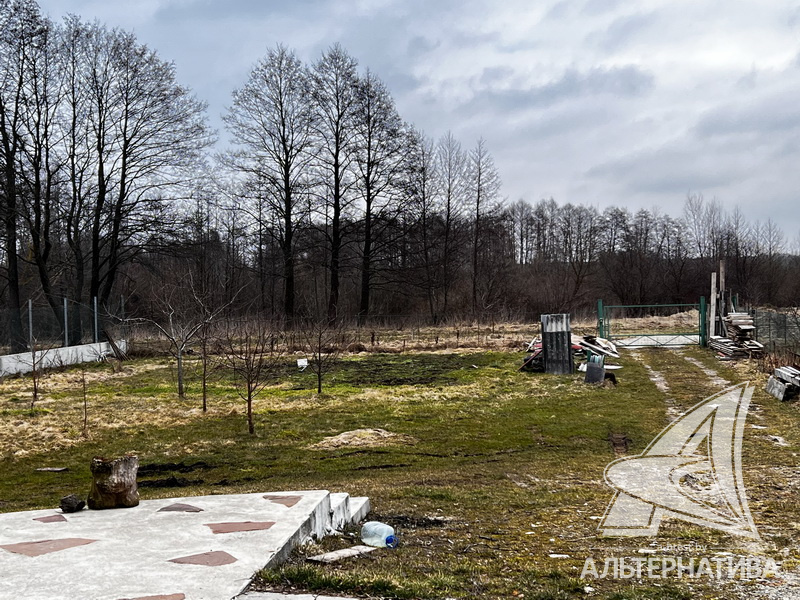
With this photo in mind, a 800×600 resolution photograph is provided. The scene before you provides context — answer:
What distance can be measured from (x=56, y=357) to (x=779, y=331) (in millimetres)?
23328

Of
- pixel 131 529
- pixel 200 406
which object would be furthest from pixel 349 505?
pixel 200 406

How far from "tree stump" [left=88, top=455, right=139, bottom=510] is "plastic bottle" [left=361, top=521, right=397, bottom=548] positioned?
199 centimetres

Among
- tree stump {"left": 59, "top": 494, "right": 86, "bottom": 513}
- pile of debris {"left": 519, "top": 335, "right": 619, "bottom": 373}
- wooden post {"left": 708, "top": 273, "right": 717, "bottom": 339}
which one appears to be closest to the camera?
tree stump {"left": 59, "top": 494, "right": 86, "bottom": 513}

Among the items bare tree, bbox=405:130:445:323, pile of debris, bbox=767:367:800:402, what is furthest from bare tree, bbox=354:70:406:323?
pile of debris, bbox=767:367:800:402

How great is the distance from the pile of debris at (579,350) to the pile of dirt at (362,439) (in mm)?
9134

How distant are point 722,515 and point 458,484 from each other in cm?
284

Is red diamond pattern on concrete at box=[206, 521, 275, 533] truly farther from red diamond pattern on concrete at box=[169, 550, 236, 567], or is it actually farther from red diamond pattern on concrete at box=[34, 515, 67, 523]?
red diamond pattern on concrete at box=[34, 515, 67, 523]

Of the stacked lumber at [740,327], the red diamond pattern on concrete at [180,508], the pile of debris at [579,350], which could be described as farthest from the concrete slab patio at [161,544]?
the stacked lumber at [740,327]

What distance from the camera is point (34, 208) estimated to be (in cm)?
2822

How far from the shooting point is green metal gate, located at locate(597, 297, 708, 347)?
2610 cm

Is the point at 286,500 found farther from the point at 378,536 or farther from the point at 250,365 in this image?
the point at 250,365

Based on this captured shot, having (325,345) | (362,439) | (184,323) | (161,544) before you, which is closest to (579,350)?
(325,345)

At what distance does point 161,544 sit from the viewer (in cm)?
427

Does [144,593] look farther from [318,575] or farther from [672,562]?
[672,562]
